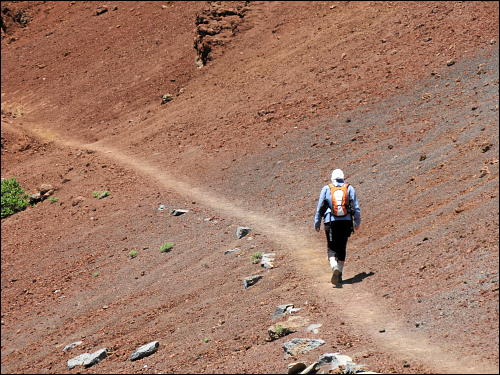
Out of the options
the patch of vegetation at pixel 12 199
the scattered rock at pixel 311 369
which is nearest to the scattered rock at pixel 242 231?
the scattered rock at pixel 311 369

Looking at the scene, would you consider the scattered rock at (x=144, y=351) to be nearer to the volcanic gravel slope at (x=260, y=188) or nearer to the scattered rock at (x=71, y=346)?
the volcanic gravel slope at (x=260, y=188)

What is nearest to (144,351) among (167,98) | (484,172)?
(484,172)

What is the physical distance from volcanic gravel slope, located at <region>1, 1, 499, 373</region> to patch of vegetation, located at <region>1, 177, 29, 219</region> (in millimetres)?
A: 634

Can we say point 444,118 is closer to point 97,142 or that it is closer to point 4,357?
point 4,357

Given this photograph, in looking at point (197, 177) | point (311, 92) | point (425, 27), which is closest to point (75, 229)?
point (197, 177)

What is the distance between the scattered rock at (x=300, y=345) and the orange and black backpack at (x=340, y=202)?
271cm

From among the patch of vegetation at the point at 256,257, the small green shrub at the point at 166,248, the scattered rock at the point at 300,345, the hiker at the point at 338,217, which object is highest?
the hiker at the point at 338,217

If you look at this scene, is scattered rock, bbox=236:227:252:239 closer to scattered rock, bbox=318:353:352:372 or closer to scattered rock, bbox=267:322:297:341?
scattered rock, bbox=267:322:297:341

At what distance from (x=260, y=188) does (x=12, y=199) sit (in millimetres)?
9586

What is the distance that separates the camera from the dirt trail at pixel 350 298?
8.35 meters

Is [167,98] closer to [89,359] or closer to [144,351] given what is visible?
[89,359]

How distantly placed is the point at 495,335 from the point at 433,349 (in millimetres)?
708

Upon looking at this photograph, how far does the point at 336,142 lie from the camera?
20625 mm

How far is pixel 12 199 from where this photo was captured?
985 inches
